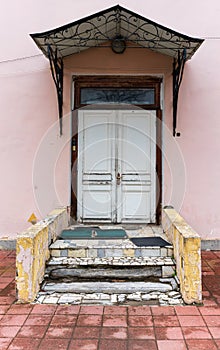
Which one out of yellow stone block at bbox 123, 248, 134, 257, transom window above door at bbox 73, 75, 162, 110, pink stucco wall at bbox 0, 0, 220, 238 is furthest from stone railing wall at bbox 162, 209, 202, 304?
transom window above door at bbox 73, 75, 162, 110

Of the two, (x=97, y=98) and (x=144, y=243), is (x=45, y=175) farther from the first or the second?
(x=144, y=243)

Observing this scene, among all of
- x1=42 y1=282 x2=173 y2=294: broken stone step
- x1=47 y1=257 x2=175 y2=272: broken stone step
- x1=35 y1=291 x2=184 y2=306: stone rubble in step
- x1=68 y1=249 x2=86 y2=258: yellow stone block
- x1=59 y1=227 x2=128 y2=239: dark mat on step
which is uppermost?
x1=59 y1=227 x2=128 y2=239: dark mat on step

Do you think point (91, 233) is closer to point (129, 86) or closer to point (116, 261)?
point (116, 261)

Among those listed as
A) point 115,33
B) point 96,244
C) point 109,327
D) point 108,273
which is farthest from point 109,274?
point 115,33

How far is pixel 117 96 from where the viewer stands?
5.53m

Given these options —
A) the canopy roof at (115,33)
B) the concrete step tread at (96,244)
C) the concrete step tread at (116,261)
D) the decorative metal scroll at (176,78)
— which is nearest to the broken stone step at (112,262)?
the concrete step tread at (116,261)

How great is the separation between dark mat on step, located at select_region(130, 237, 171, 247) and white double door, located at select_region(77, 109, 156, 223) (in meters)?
1.12

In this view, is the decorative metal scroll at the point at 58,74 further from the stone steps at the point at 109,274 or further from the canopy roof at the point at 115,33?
the stone steps at the point at 109,274

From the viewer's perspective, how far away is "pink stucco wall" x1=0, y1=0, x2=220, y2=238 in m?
5.41

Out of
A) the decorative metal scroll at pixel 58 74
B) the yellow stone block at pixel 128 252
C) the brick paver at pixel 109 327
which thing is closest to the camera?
the brick paver at pixel 109 327

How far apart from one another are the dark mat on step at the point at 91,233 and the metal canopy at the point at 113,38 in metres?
1.83

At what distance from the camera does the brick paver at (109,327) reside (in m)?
2.69

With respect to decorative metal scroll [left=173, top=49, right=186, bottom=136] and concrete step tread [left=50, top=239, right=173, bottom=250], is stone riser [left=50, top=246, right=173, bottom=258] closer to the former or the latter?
concrete step tread [left=50, top=239, right=173, bottom=250]

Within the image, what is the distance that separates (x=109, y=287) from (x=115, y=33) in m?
3.68
